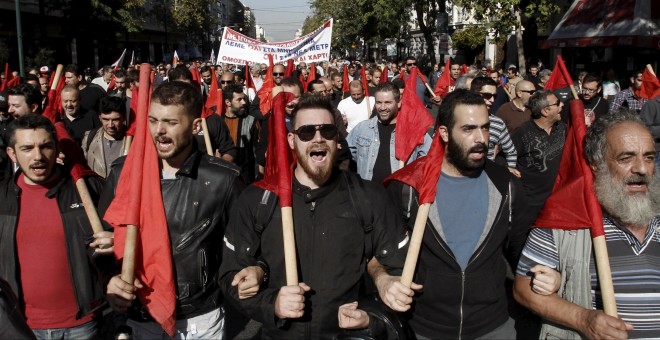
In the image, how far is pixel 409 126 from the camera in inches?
229

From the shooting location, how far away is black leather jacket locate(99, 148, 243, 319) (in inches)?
130

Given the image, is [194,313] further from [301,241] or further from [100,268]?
[301,241]

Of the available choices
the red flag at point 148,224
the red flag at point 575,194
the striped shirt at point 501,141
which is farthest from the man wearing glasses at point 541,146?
the red flag at point 148,224

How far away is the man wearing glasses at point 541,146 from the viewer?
20.0ft

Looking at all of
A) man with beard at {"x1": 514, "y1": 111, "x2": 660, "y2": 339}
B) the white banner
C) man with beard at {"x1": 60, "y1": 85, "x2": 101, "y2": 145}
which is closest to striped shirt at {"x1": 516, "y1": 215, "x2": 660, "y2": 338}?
man with beard at {"x1": 514, "y1": 111, "x2": 660, "y2": 339}

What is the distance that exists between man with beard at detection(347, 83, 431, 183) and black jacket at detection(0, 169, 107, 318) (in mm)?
2855

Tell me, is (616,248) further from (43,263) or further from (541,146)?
(541,146)

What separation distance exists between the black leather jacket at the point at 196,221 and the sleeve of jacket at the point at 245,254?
31 centimetres

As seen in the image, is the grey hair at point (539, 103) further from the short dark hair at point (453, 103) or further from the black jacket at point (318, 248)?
the black jacket at point (318, 248)

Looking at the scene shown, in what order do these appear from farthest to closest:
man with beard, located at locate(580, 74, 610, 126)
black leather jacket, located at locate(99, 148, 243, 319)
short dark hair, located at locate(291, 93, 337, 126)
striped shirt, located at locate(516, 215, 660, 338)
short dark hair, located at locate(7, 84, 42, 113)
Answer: man with beard, located at locate(580, 74, 610, 126), short dark hair, located at locate(7, 84, 42, 113), black leather jacket, located at locate(99, 148, 243, 319), short dark hair, located at locate(291, 93, 337, 126), striped shirt, located at locate(516, 215, 660, 338)

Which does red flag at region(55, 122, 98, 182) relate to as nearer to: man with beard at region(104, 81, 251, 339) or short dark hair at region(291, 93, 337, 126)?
man with beard at region(104, 81, 251, 339)

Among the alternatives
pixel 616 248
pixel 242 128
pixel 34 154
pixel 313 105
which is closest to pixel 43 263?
pixel 34 154

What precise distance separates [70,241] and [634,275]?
2.78m

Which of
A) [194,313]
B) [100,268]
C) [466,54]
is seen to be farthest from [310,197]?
[466,54]
